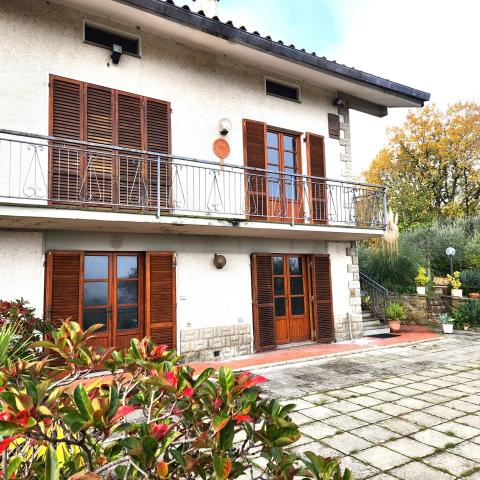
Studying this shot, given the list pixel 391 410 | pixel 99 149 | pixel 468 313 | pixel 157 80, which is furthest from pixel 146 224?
pixel 468 313

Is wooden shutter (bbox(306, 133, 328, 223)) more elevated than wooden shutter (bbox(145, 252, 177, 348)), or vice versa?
wooden shutter (bbox(306, 133, 328, 223))

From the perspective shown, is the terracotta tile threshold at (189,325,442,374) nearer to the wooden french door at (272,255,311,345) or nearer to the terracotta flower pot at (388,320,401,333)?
the terracotta flower pot at (388,320,401,333)

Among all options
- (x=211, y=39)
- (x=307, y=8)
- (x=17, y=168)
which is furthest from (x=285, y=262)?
(x=307, y=8)

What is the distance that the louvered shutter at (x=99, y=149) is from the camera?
6.47m

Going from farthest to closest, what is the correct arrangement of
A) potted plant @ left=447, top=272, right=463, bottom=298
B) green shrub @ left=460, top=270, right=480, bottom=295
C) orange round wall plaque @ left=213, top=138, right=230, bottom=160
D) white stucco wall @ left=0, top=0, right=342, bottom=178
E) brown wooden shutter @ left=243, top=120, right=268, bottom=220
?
green shrub @ left=460, top=270, right=480, bottom=295
potted plant @ left=447, top=272, right=463, bottom=298
brown wooden shutter @ left=243, top=120, right=268, bottom=220
orange round wall plaque @ left=213, top=138, right=230, bottom=160
white stucco wall @ left=0, top=0, right=342, bottom=178

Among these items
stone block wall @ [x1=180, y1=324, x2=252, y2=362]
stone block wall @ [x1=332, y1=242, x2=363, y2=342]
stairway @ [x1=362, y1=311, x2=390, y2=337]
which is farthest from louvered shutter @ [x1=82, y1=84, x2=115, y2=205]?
stairway @ [x1=362, y1=311, x2=390, y2=337]

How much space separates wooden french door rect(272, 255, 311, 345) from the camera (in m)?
8.80

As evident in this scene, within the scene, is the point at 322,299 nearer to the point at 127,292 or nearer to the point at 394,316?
the point at 394,316

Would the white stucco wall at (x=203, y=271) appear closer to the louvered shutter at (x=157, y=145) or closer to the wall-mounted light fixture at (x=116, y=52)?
the louvered shutter at (x=157, y=145)

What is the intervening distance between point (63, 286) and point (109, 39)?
4563 mm

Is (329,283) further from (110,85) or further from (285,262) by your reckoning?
(110,85)

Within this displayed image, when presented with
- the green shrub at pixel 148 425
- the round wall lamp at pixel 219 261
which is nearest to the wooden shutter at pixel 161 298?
the round wall lamp at pixel 219 261

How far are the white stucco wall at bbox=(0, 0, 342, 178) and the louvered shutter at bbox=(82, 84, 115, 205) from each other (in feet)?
0.97

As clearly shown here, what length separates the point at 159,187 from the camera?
649 centimetres
